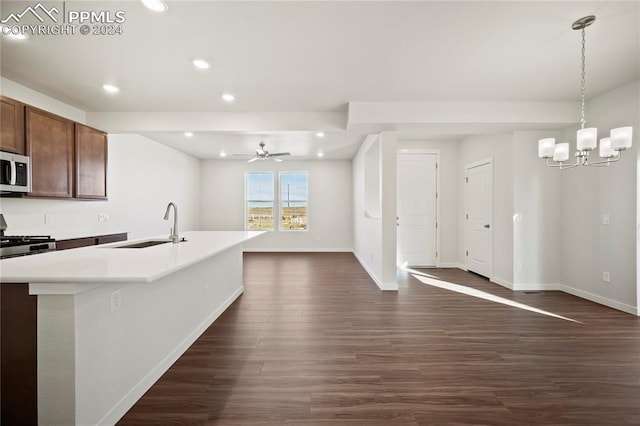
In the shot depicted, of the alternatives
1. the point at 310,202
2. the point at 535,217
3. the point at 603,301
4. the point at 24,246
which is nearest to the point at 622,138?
the point at 535,217

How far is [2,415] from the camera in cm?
143

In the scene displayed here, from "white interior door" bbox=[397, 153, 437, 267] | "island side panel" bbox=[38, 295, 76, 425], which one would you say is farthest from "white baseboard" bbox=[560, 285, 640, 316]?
"island side panel" bbox=[38, 295, 76, 425]

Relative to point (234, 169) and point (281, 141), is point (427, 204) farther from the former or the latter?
point (234, 169)

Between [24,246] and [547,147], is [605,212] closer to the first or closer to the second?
[547,147]

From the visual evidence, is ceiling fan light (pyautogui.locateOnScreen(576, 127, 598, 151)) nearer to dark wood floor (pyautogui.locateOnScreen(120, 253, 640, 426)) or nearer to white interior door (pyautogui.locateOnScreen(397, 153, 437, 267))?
dark wood floor (pyautogui.locateOnScreen(120, 253, 640, 426))

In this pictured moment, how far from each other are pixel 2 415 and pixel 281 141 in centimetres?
539

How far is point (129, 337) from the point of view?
1.84 meters

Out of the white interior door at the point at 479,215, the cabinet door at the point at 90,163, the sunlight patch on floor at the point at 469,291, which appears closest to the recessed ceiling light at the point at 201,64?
the cabinet door at the point at 90,163

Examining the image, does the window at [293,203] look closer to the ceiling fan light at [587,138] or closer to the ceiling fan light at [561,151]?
the ceiling fan light at [561,151]

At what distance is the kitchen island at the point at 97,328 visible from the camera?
1408mm

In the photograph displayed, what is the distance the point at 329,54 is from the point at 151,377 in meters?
3.02

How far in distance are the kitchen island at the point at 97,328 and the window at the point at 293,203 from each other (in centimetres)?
647

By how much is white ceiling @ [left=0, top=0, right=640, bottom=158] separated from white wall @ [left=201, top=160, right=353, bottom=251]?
176 inches

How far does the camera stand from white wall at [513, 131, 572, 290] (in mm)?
4426
